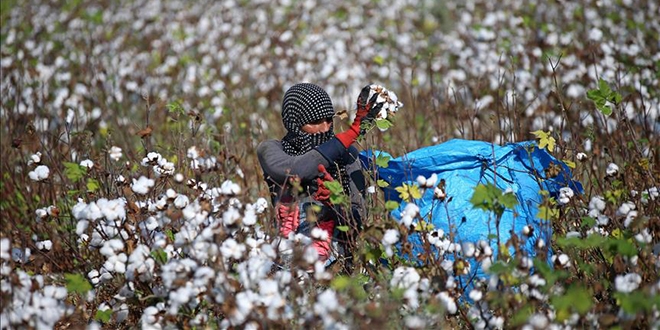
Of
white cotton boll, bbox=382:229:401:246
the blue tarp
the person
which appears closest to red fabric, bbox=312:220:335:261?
the person

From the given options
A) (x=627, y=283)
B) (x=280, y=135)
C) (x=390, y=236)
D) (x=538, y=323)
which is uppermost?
(x=280, y=135)

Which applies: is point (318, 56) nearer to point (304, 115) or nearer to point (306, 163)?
point (304, 115)

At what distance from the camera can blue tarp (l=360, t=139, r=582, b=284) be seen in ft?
11.0

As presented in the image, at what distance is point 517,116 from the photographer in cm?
423

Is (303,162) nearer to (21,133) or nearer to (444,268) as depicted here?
(444,268)

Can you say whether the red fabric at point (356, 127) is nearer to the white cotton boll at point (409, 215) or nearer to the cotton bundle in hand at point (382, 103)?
the cotton bundle in hand at point (382, 103)

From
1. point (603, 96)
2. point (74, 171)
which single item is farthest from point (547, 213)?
point (74, 171)

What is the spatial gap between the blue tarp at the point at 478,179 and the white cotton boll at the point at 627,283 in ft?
2.44

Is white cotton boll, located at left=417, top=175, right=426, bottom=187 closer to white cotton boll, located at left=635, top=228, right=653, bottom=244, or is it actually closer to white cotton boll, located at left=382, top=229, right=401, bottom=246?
white cotton boll, located at left=382, top=229, right=401, bottom=246

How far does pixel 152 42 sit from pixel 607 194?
6329 millimetres

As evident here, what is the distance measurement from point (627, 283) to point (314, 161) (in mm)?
1390

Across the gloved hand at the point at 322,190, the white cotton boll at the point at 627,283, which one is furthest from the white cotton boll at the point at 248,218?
the white cotton boll at the point at 627,283

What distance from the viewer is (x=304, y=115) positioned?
3.38 meters

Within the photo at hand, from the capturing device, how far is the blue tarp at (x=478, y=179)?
3355 mm
